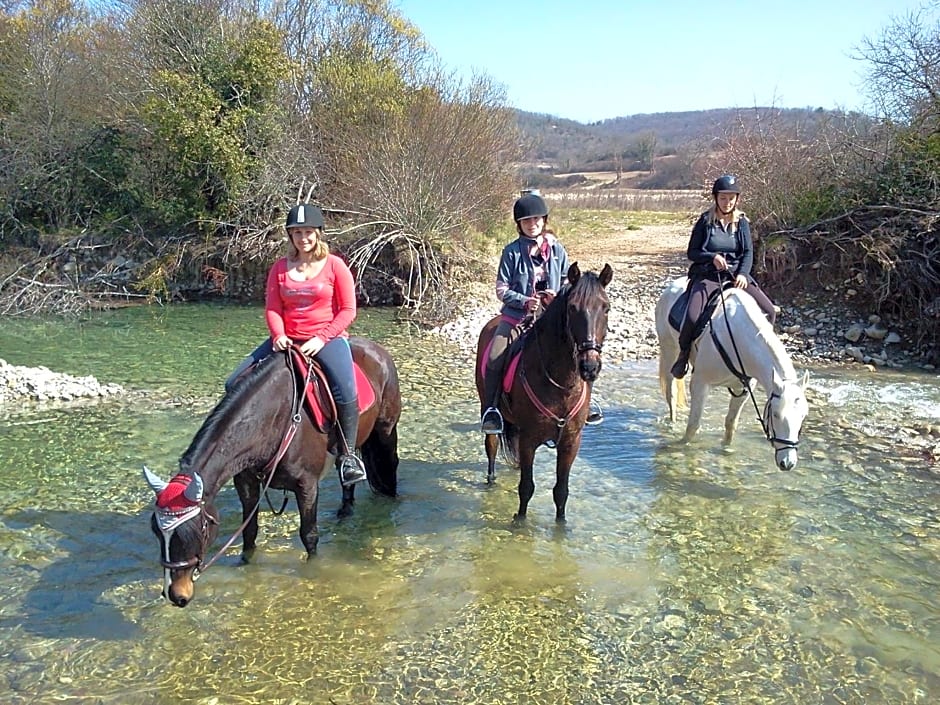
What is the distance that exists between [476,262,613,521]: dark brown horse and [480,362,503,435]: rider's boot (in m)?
0.08

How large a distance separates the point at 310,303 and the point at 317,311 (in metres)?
0.07

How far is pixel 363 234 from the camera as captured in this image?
15719mm

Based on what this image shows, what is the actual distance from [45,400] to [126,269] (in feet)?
32.0

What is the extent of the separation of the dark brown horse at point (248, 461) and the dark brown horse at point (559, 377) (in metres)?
1.17

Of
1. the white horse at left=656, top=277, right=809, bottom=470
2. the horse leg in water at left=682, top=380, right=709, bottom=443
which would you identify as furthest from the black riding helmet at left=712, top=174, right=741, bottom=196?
the horse leg in water at left=682, top=380, right=709, bottom=443

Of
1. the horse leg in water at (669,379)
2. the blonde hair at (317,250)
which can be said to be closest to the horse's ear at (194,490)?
the blonde hair at (317,250)

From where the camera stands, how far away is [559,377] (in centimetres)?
500

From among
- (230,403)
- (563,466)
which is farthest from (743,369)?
(230,403)

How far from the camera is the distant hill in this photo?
16.5m

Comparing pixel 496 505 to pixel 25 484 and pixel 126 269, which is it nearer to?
pixel 25 484

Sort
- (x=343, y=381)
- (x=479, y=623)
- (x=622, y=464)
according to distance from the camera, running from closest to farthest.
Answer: (x=479, y=623) < (x=343, y=381) < (x=622, y=464)

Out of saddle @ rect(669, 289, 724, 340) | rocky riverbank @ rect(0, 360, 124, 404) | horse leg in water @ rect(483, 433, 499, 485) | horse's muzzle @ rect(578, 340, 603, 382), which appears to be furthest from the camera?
rocky riverbank @ rect(0, 360, 124, 404)

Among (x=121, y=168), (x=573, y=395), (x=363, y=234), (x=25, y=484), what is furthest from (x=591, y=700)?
(x=121, y=168)

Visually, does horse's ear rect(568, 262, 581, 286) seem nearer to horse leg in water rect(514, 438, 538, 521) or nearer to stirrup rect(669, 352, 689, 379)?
horse leg in water rect(514, 438, 538, 521)
